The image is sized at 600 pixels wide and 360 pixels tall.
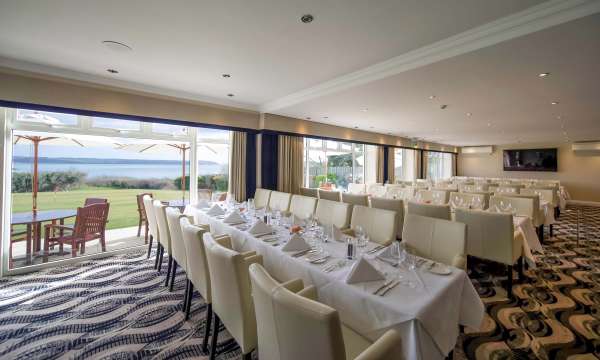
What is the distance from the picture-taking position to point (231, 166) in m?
5.06

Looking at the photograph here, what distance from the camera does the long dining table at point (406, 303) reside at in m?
1.18

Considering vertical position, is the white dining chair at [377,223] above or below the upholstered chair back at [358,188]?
below

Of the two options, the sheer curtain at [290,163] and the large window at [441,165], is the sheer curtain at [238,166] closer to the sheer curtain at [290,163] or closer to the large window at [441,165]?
the sheer curtain at [290,163]

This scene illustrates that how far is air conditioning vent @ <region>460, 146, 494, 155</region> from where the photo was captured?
12289 mm

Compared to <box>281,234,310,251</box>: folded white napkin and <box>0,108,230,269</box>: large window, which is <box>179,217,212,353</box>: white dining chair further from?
<box>0,108,230,269</box>: large window

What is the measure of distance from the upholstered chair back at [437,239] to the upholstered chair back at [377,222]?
0.76 ft

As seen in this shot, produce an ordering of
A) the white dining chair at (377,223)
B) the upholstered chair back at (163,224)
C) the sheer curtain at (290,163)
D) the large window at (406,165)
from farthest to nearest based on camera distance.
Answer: the large window at (406,165) → the sheer curtain at (290,163) → the upholstered chair back at (163,224) → the white dining chair at (377,223)

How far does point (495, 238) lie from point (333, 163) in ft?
17.4

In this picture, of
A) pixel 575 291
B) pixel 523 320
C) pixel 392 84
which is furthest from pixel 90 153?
pixel 575 291

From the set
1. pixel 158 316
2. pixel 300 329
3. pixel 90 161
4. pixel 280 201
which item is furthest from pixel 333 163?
pixel 300 329

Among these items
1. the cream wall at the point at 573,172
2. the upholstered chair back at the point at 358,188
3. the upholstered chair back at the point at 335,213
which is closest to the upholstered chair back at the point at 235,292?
the upholstered chair back at the point at 335,213

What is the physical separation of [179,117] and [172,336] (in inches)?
132

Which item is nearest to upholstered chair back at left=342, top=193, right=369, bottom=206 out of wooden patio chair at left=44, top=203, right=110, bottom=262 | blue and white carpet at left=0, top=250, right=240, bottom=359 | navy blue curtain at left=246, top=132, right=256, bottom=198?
navy blue curtain at left=246, top=132, right=256, bottom=198

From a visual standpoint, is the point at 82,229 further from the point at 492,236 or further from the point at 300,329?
the point at 492,236
